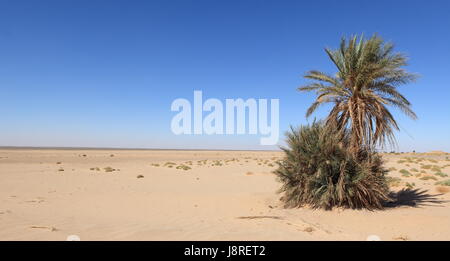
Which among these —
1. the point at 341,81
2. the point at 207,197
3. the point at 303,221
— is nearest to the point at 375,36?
the point at 341,81

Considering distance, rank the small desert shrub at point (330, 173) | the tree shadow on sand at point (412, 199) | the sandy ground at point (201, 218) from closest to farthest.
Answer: the sandy ground at point (201, 218), the small desert shrub at point (330, 173), the tree shadow on sand at point (412, 199)

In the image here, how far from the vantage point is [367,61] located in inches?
415

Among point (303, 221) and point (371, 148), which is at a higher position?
point (371, 148)

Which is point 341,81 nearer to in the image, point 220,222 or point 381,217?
point 381,217

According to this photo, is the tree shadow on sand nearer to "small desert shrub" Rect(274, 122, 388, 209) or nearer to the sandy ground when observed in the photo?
the sandy ground

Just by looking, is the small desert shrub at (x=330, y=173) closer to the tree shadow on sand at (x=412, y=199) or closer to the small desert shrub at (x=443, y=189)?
the tree shadow on sand at (x=412, y=199)

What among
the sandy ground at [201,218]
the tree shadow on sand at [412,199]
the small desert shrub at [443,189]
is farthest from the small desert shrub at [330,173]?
the small desert shrub at [443,189]

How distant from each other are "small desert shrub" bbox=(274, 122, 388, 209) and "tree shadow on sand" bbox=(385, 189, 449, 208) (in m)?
1.51

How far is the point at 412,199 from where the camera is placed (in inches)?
482

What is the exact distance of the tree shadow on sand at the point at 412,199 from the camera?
1121 cm

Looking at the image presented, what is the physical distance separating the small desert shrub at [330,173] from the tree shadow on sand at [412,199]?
1.51m

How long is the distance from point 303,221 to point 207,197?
20.8ft
